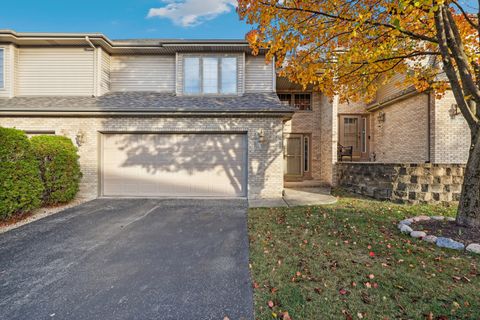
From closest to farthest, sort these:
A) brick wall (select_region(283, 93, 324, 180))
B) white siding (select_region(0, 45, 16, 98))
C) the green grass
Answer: the green grass, white siding (select_region(0, 45, 16, 98)), brick wall (select_region(283, 93, 324, 180))

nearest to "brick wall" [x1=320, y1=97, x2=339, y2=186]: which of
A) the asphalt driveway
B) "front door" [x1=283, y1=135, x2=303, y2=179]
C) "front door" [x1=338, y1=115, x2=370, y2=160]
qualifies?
"front door" [x1=283, y1=135, x2=303, y2=179]

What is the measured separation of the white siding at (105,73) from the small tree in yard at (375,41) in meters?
6.86

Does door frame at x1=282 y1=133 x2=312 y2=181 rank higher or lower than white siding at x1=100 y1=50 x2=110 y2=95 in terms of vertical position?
lower

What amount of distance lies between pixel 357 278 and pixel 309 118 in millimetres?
10424

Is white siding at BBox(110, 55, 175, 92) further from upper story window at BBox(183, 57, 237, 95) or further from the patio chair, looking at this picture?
the patio chair

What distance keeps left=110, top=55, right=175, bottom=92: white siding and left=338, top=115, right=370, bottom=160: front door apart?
30.8 ft

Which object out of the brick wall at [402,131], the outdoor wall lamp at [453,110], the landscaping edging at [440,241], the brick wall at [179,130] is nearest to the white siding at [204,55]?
the brick wall at [179,130]

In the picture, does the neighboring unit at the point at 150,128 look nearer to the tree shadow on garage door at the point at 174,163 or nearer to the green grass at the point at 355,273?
the tree shadow on garage door at the point at 174,163

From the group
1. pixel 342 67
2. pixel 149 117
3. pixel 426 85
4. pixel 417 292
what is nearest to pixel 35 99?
pixel 149 117

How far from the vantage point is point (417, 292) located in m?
2.66

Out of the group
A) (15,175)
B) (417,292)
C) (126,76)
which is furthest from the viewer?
(126,76)

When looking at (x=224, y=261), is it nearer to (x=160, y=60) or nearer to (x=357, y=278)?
(x=357, y=278)

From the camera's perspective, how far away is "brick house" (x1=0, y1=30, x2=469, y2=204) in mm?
8039

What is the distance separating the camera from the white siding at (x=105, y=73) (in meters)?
9.10
